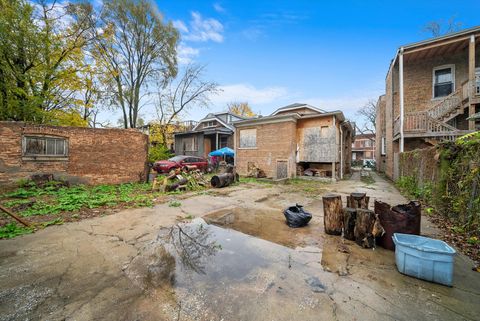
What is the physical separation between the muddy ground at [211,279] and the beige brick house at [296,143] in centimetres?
832

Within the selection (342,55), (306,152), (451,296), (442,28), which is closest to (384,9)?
(342,55)

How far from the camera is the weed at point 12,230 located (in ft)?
12.3

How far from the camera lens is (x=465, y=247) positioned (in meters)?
3.39

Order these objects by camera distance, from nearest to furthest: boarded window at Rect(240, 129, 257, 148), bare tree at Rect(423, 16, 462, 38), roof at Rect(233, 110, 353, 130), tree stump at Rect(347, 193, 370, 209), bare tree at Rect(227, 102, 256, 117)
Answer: tree stump at Rect(347, 193, 370, 209) → roof at Rect(233, 110, 353, 130) → boarded window at Rect(240, 129, 257, 148) → bare tree at Rect(423, 16, 462, 38) → bare tree at Rect(227, 102, 256, 117)

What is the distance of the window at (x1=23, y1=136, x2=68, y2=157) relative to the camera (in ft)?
25.8

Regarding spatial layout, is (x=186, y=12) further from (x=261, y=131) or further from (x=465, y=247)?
(x=465, y=247)

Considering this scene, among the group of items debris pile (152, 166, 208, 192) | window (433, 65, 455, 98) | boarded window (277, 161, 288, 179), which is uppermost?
window (433, 65, 455, 98)

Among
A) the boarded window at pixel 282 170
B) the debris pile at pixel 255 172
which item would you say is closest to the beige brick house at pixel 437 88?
the boarded window at pixel 282 170

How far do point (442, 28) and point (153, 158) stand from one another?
2914 centimetres

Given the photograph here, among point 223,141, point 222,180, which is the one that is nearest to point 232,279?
point 222,180

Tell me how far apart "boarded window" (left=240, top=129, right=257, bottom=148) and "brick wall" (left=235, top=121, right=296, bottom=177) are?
0.98ft

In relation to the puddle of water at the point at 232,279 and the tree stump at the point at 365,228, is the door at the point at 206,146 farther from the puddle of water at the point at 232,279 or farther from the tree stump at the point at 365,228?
the tree stump at the point at 365,228

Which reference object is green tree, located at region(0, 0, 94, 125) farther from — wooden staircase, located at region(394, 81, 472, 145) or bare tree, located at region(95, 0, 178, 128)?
wooden staircase, located at region(394, 81, 472, 145)

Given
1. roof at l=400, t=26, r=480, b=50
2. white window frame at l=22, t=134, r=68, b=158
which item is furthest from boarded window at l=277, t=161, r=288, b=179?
white window frame at l=22, t=134, r=68, b=158
